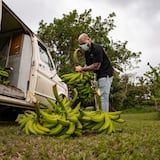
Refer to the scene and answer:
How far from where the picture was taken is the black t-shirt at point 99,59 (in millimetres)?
6301

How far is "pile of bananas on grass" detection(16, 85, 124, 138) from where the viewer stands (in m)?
5.20

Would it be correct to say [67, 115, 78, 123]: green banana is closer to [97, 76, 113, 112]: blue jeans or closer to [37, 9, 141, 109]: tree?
[97, 76, 113, 112]: blue jeans

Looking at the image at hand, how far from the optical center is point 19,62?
7.30 metres

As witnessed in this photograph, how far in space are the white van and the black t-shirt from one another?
1.20 meters

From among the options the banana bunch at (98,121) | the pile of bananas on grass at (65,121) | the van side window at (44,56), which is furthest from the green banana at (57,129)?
the van side window at (44,56)

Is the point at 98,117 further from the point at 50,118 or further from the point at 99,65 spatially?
the point at 99,65

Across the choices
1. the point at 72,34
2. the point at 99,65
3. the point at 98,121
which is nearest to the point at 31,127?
the point at 98,121

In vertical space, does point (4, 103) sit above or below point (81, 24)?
below

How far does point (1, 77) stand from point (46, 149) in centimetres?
343

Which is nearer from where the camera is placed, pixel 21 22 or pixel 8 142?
pixel 8 142

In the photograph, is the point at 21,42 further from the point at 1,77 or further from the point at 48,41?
the point at 48,41

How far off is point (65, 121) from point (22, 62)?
101 inches

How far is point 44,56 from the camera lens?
8219 millimetres

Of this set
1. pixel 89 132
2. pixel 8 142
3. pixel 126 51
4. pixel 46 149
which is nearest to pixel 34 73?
pixel 89 132
